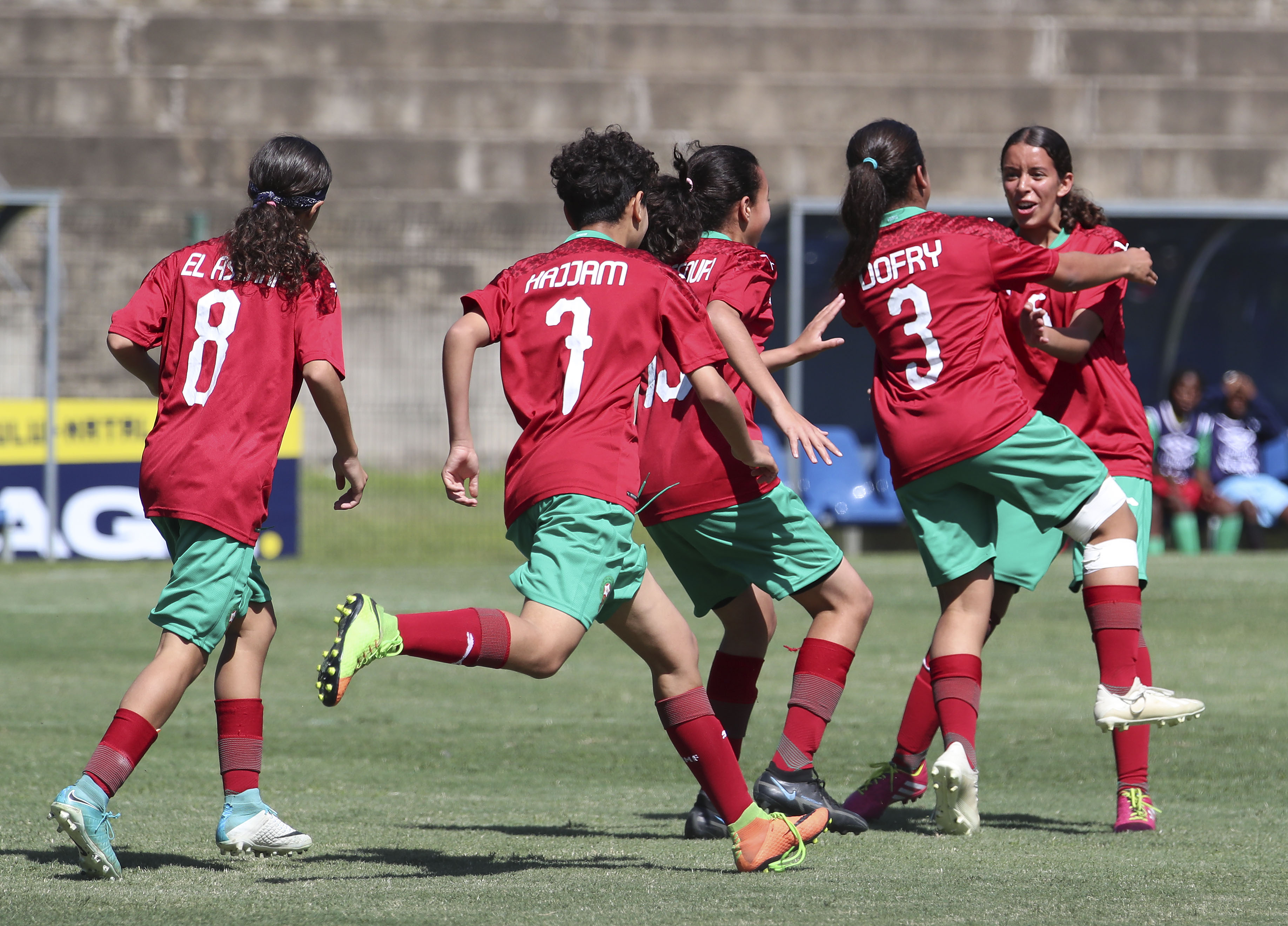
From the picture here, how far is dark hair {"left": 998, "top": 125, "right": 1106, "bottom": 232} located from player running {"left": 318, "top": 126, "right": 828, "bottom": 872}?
1.51 m

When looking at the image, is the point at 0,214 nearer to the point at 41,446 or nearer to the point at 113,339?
the point at 41,446

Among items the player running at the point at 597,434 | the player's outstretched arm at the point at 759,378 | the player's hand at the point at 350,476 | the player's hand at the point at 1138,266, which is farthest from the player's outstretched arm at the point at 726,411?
the player's hand at the point at 1138,266

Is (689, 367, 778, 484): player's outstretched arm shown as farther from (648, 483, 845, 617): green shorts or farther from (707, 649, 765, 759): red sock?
(707, 649, 765, 759): red sock

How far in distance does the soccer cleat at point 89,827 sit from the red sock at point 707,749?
1.40 m

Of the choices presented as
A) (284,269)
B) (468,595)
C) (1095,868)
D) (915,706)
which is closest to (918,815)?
(915,706)

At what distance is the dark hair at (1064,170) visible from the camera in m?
5.39

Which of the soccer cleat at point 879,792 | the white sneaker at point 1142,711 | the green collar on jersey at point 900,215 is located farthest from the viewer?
the soccer cleat at point 879,792

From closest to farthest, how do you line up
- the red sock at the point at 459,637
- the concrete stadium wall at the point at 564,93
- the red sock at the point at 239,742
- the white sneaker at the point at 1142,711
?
the red sock at the point at 459,637
the red sock at the point at 239,742
the white sneaker at the point at 1142,711
the concrete stadium wall at the point at 564,93

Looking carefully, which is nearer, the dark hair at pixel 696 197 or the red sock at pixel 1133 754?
the dark hair at pixel 696 197

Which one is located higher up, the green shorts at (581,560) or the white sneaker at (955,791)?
the green shorts at (581,560)

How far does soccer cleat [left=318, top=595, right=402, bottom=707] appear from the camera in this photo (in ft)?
12.2

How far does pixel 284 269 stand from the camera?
14.8ft

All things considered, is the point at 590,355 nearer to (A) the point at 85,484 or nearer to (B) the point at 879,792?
(B) the point at 879,792

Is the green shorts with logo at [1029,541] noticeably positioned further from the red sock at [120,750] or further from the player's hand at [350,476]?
the red sock at [120,750]
